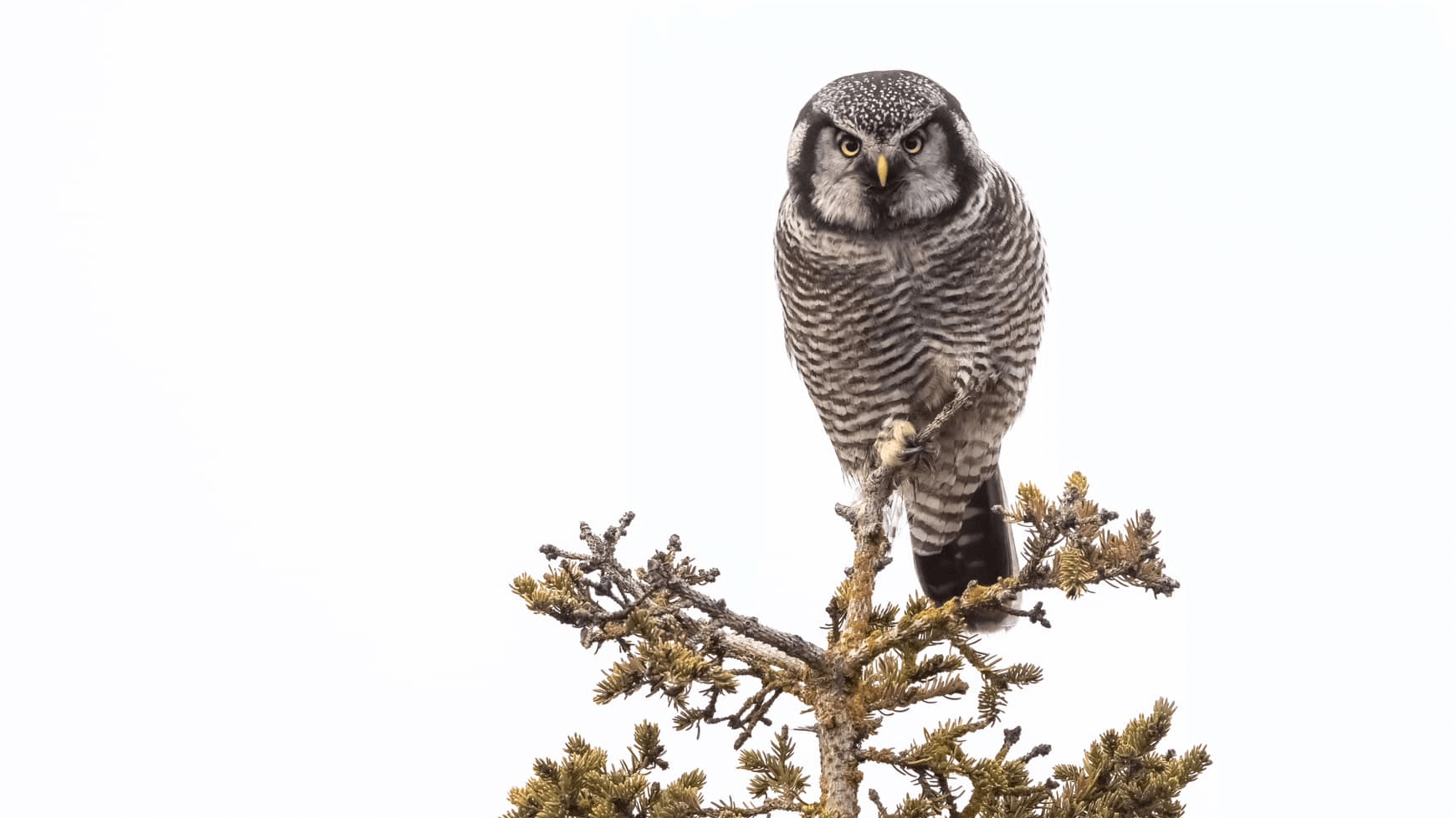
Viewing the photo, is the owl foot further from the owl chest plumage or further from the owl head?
the owl head

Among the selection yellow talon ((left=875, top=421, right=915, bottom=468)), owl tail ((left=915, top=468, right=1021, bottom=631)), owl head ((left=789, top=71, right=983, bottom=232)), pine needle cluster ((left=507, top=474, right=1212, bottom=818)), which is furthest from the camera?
owl tail ((left=915, top=468, right=1021, bottom=631))

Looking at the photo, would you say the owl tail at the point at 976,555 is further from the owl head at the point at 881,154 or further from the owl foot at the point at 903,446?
the owl head at the point at 881,154

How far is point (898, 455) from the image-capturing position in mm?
3391

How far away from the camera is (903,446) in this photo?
350 centimetres

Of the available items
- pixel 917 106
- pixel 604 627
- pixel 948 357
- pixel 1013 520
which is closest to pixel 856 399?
pixel 948 357

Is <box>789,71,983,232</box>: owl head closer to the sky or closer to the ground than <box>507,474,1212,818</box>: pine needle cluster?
closer to the sky

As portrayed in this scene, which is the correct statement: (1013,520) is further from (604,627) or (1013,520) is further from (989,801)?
(604,627)

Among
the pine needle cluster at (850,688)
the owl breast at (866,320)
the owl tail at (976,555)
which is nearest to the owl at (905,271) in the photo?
the owl breast at (866,320)

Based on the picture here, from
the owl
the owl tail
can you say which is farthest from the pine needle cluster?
the owl tail

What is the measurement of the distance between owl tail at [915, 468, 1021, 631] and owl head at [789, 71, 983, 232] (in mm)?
976

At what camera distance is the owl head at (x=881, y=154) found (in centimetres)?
319

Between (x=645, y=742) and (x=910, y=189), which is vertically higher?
(x=910, y=189)

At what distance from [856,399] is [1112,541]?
1.27 m

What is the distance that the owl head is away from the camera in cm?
319
